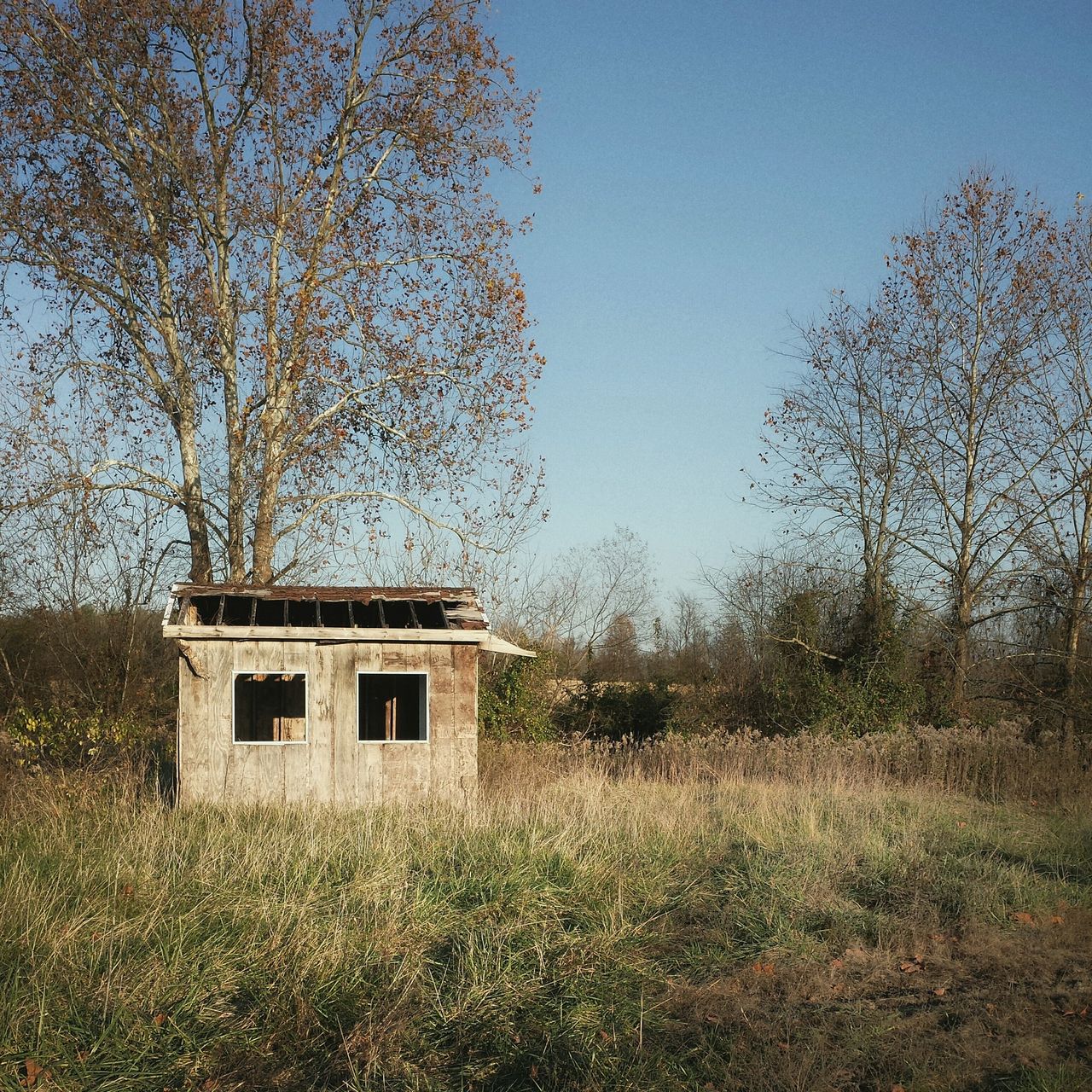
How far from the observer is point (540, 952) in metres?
7.73

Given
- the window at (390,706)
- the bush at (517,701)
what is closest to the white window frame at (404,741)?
the window at (390,706)

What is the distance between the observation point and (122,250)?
1930cm

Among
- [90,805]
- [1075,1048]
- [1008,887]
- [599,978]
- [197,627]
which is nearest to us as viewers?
[1075,1048]

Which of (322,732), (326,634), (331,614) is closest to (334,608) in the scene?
(331,614)

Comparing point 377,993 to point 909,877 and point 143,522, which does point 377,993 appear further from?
point 143,522

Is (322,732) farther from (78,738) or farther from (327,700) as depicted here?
(78,738)

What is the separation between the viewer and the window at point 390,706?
62.0ft

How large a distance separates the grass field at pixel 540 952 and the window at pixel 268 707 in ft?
23.1

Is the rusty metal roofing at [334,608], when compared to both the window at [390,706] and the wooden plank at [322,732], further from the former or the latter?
the window at [390,706]

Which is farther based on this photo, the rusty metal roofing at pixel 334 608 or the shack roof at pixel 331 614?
the rusty metal roofing at pixel 334 608

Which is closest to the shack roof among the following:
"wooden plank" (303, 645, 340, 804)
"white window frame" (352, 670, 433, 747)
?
"wooden plank" (303, 645, 340, 804)

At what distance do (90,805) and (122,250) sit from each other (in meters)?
11.2

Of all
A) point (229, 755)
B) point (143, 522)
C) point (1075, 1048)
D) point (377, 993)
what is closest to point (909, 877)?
point (1075, 1048)

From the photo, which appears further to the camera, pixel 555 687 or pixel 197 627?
pixel 555 687
